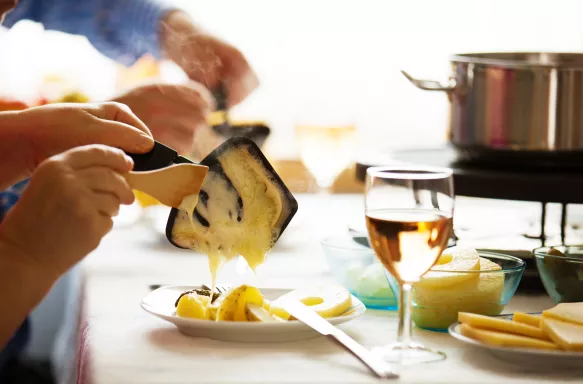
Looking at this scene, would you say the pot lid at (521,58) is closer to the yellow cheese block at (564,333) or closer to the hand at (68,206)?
the yellow cheese block at (564,333)

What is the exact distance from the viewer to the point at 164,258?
1.67m

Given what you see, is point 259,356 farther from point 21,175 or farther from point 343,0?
point 343,0

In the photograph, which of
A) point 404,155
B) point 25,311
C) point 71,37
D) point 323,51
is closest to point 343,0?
point 323,51

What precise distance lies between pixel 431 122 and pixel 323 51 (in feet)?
1.39

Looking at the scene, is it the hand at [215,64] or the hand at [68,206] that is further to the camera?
the hand at [215,64]

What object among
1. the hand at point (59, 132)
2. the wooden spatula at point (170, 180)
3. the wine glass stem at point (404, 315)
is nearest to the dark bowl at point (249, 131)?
the hand at point (59, 132)

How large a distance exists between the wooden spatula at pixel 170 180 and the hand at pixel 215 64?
76cm

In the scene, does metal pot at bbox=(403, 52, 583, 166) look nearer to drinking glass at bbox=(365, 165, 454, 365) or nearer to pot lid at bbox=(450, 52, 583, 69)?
pot lid at bbox=(450, 52, 583, 69)

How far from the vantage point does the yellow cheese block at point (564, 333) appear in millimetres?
1011

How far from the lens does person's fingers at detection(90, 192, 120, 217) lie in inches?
43.4

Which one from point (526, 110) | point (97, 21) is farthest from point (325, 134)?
point (97, 21)

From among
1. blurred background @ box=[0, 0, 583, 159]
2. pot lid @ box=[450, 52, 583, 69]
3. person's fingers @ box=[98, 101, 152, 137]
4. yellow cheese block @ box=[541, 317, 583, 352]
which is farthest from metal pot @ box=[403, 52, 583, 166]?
blurred background @ box=[0, 0, 583, 159]

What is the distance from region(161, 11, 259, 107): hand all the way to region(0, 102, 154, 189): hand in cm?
50

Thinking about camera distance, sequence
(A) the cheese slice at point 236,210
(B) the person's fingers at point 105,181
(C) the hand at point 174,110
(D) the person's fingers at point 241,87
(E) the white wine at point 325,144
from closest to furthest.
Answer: (B) the person's fingers at point 105,181 < (A) the cheese slice at point 236,210 < (C) the hand at point 174,110 < (D) the person's fingers at point 241,87 < (E) the white wine at point 325,144
